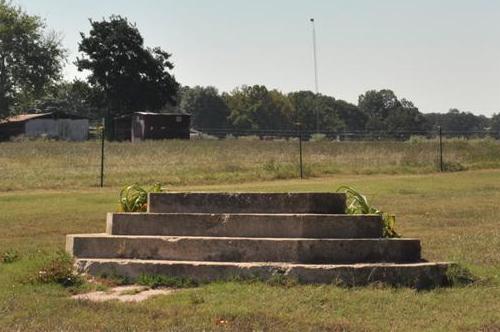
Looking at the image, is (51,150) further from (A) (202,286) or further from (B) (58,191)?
(A) (202,286)

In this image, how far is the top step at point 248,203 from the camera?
27.3 feet

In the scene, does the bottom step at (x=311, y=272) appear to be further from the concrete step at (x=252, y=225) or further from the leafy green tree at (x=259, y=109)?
the leafy green tree at (x=259, y=109)

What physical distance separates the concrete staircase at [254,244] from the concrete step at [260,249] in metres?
0.01

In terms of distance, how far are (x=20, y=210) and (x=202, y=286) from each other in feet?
32.1

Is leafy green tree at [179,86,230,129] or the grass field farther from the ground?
leafy green tree at [179,86,230,129]

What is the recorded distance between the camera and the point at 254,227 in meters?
8.18

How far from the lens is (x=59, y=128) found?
78.6m

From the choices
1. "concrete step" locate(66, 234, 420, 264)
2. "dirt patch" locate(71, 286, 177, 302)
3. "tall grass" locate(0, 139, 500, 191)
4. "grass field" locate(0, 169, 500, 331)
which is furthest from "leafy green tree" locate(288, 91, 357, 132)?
"dirt patch" locate(71, 286, 177, 302)

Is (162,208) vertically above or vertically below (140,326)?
above

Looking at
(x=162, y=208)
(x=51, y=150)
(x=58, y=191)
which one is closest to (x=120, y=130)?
(x=51, y=150)

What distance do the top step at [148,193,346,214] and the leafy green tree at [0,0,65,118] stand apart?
74.0 metres

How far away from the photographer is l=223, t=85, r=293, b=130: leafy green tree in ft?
486

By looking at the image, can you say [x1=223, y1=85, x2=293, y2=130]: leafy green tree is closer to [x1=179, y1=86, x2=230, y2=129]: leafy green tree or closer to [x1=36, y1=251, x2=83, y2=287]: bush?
[x1=179, y1=86, x2=230, y2=129]: leafy green tree

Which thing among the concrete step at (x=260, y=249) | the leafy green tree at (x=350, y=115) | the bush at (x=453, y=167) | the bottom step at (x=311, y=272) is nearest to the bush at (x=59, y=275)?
the concrete step at (x=260, y=249)
